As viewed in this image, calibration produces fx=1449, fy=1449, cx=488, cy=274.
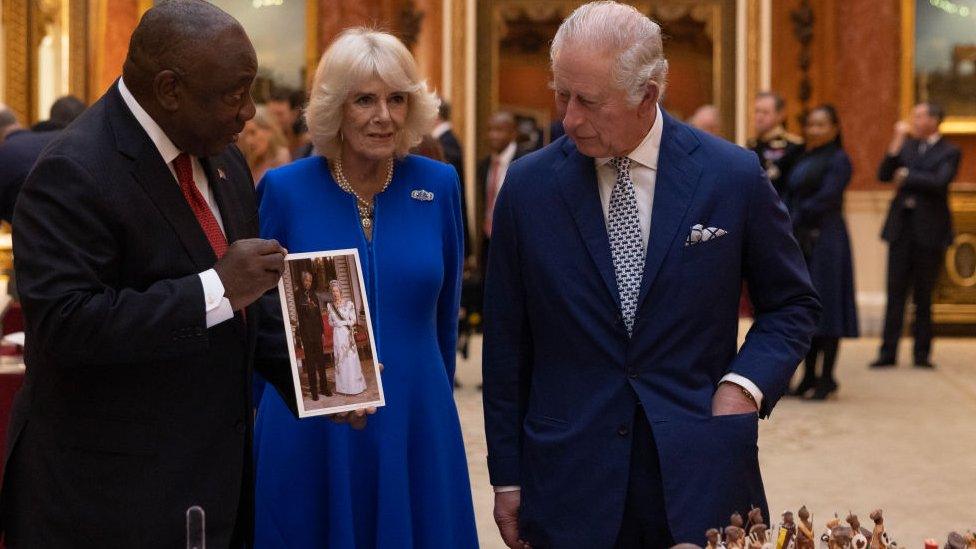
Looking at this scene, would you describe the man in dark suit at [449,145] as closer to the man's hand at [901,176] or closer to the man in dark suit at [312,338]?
the man's hand at [901,176]

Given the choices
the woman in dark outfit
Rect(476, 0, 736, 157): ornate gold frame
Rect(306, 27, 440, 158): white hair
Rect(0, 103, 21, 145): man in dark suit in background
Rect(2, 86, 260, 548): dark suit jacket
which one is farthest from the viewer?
Rect(476, 0, 736, 157): ornate gold frame

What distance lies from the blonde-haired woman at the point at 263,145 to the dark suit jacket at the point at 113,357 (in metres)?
4.17

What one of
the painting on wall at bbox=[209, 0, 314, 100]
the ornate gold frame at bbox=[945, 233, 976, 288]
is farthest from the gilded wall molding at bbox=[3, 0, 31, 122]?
the ornate gold frame at bbox=[945, 233, 976, 288]

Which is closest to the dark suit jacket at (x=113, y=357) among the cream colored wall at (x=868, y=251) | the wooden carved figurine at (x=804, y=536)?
the wooden carved figurine at (x=804, y=536)

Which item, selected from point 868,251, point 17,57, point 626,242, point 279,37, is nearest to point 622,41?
point 626,242

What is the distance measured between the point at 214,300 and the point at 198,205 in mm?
262

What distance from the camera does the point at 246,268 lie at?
8.79ft

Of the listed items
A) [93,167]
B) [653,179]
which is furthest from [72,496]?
[653,179]

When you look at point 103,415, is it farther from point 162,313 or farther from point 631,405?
point 631,405

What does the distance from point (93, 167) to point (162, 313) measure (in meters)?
0.30

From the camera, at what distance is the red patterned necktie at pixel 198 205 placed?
280 cm

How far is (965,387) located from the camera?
34.8 feet

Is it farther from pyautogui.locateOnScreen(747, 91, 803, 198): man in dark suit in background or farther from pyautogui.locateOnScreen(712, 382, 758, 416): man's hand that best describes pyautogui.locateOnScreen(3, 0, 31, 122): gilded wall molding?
pyautogui.locateOnScreen(712, 382, 758, 416): man's hand

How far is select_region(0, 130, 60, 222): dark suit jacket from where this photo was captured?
701 centimetres
